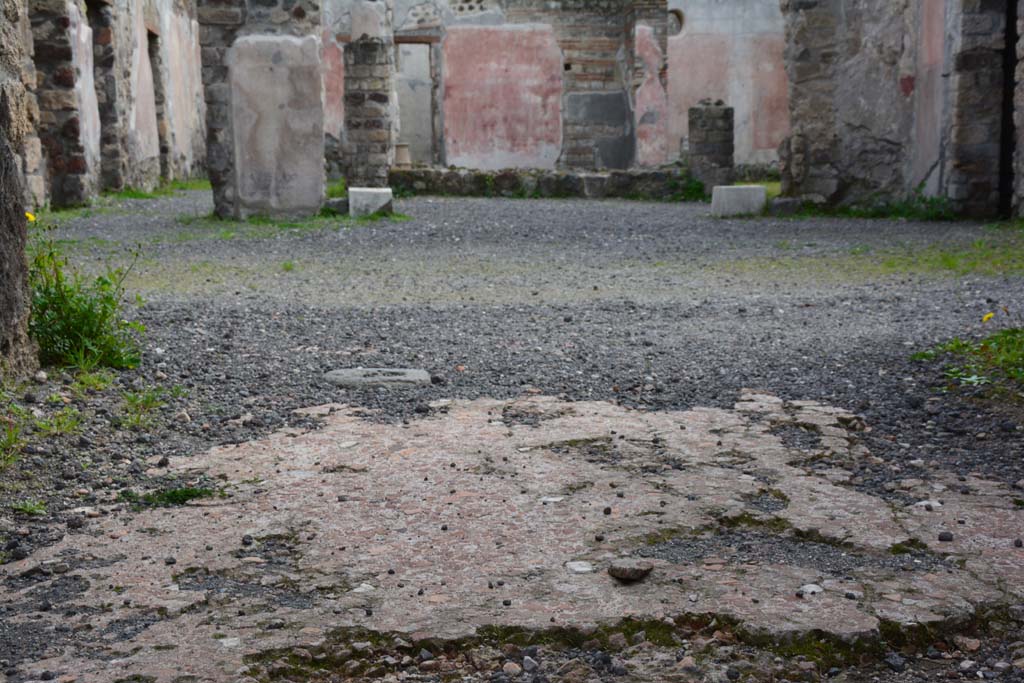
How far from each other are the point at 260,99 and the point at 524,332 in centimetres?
596

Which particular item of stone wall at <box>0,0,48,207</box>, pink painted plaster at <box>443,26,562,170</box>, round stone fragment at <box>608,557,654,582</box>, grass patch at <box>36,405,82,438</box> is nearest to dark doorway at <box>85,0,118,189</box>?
pink painted plaster at <box>443,26,562,170</box>

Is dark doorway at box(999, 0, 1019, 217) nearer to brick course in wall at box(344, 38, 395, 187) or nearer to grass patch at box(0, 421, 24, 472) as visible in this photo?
brick course in wall at box(344, 38, 395, 187)

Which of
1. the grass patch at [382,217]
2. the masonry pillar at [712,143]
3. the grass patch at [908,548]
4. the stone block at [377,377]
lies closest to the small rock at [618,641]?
the grass patch at [908,548]

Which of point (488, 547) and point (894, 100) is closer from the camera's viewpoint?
point (488, 547)

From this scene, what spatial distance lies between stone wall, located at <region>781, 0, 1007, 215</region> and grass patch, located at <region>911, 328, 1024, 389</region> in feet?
18.8

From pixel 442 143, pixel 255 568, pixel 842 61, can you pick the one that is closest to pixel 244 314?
pixel 255 568

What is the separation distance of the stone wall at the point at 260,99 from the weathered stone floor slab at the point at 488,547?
7.22 metres

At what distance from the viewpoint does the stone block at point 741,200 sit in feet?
36.6

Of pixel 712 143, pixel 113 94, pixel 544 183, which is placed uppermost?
pixel 113 94

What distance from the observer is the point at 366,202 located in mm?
10852

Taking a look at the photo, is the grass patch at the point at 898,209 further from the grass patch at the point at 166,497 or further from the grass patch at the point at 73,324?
the grass patch at the point at 166,497

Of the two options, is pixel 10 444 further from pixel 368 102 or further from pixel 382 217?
pixel 368 102

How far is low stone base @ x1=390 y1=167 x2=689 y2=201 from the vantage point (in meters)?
14.8

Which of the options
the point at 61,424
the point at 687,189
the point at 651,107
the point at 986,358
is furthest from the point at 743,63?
the point at 61,424
